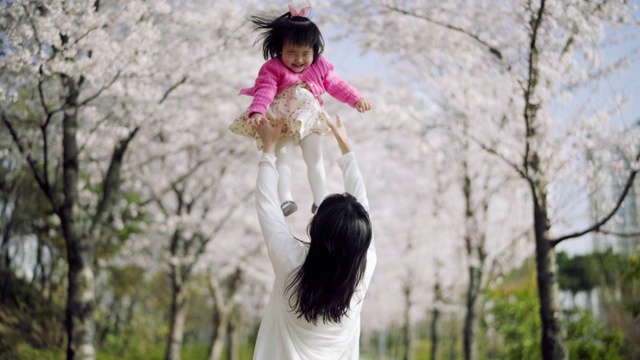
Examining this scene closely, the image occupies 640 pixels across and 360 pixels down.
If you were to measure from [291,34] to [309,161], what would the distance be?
0.59 metres

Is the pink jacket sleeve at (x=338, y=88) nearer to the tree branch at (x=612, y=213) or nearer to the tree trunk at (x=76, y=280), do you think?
the tree branch at (x=612, y=213)

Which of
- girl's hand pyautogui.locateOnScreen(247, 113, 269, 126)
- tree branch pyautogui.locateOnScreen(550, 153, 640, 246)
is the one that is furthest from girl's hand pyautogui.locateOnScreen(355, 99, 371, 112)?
tree branch pyautogui.locateOnScreen(550, 153, 640, 246)

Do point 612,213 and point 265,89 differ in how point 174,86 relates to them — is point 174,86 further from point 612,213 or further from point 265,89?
point 612,213

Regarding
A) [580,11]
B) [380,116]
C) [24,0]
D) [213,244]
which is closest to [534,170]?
[580,11]

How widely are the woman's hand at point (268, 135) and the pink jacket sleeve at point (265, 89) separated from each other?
57 millimetres

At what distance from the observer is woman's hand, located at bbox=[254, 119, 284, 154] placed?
251cm

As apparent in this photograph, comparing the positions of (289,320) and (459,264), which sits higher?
(459,264)

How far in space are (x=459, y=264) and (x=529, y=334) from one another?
15.0ft

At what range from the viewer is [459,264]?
Result: 14883 mm

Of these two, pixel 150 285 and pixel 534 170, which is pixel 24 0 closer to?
pixel 534 170

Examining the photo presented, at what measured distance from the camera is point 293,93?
274 cm

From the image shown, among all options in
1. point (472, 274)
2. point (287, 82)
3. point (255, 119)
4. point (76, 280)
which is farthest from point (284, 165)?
point (472, 274)

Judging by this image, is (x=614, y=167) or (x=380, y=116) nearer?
(x=614, y=167)

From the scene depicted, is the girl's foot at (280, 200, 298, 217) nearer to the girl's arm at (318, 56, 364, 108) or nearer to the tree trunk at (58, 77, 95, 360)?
the girl's arm at (318, 56, 364, 108)
